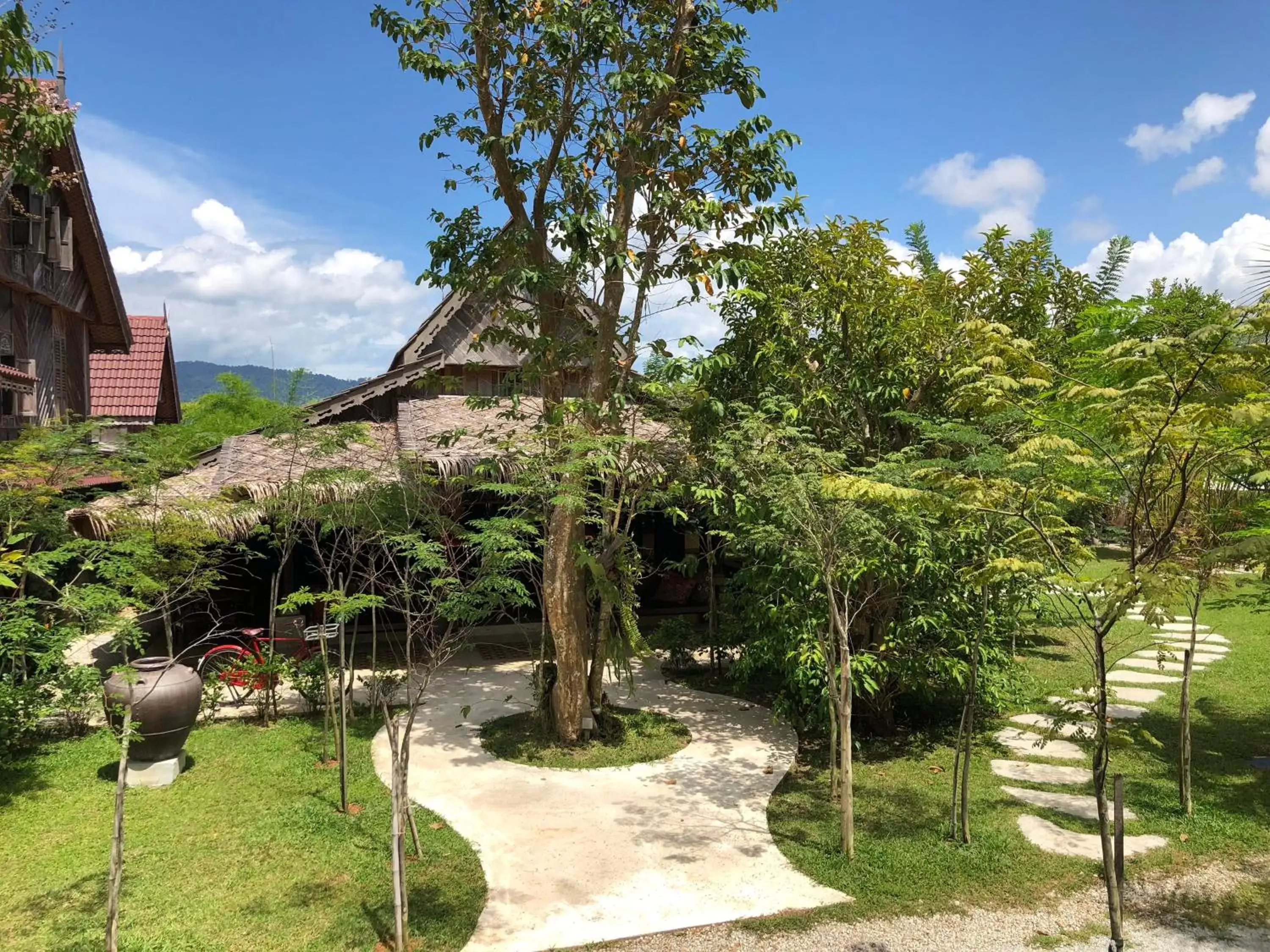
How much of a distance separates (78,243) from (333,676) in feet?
33.1

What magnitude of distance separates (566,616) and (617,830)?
2540 millimetres

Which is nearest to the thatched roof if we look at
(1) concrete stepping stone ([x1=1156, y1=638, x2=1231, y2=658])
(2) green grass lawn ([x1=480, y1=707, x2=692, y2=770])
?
(2) green grass lawn ([x1=480, y1=707, x2=692, y2=770])

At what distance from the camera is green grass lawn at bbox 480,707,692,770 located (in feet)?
28.0

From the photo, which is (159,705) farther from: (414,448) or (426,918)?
(414,448)

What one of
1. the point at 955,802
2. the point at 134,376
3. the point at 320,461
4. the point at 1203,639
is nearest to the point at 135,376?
the point at 134,376

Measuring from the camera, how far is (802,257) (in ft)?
34.8

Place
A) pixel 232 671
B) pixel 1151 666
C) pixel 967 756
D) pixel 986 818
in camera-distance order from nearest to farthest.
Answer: pixel 967 756 → pixel 986 818 → pixel 232 671 → pixel 1151 666

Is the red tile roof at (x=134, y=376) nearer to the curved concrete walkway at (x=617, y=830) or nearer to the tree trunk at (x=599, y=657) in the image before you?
the curved concrete walkway at (x=617, y=830)

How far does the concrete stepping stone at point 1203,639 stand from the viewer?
1427 centimetres

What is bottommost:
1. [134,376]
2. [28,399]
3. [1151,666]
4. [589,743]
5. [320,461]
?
[1151,666]

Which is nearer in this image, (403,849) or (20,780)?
(403,849)

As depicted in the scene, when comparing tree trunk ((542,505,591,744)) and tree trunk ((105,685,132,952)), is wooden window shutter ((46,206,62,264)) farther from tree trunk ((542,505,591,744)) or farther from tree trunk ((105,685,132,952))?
tree trunk ((105,685,132,952))

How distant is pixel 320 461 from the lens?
9719mm

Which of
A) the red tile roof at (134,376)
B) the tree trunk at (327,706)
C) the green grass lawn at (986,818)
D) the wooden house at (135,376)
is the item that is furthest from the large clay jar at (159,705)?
the red tile roof at (134,376)
